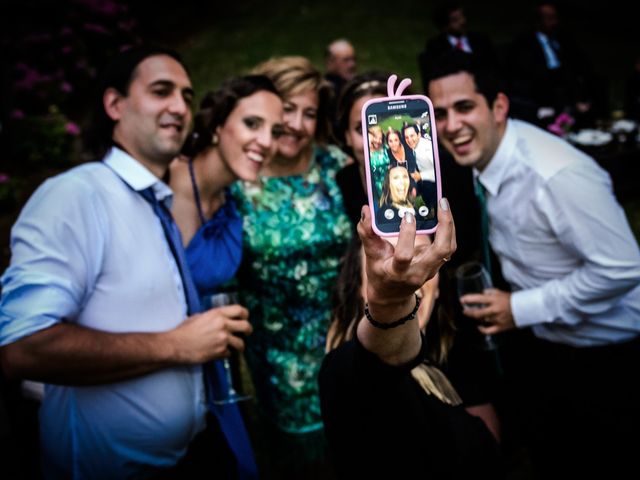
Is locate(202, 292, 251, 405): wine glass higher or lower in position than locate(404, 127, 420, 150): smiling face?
lower

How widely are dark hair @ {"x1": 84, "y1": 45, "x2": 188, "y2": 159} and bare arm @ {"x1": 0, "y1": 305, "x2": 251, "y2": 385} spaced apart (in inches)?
31.9

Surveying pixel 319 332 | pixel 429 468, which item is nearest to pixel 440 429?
pixel 429 468

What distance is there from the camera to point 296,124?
285 centimetres

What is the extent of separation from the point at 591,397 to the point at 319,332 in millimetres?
1280

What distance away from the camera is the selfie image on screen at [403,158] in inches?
47.4

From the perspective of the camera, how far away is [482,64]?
240cm

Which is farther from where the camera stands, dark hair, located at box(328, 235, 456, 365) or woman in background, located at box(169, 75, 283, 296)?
woman in background, located at box(169, 75, 283, 296)

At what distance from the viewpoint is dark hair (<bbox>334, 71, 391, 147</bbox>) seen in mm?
2539

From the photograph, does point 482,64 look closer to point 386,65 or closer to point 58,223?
point 58,223

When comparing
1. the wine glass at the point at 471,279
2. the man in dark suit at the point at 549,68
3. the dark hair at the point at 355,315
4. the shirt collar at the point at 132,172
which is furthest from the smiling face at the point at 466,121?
the man in dark suit at the point at 549,68

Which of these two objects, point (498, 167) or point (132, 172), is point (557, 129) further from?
point (132, 172)

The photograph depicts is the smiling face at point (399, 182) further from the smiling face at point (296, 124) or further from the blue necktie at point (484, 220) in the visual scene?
the smiling face at point (296, 124)

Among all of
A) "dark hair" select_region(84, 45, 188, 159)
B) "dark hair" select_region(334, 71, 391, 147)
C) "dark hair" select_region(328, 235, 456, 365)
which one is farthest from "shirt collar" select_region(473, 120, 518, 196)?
"dark hair" select_region(84, 45, 188, 159)

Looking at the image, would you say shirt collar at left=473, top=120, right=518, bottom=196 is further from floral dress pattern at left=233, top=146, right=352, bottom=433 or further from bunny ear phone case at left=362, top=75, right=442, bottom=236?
bunny ear phone case at left=362, top=75, right=442, bottom=236
